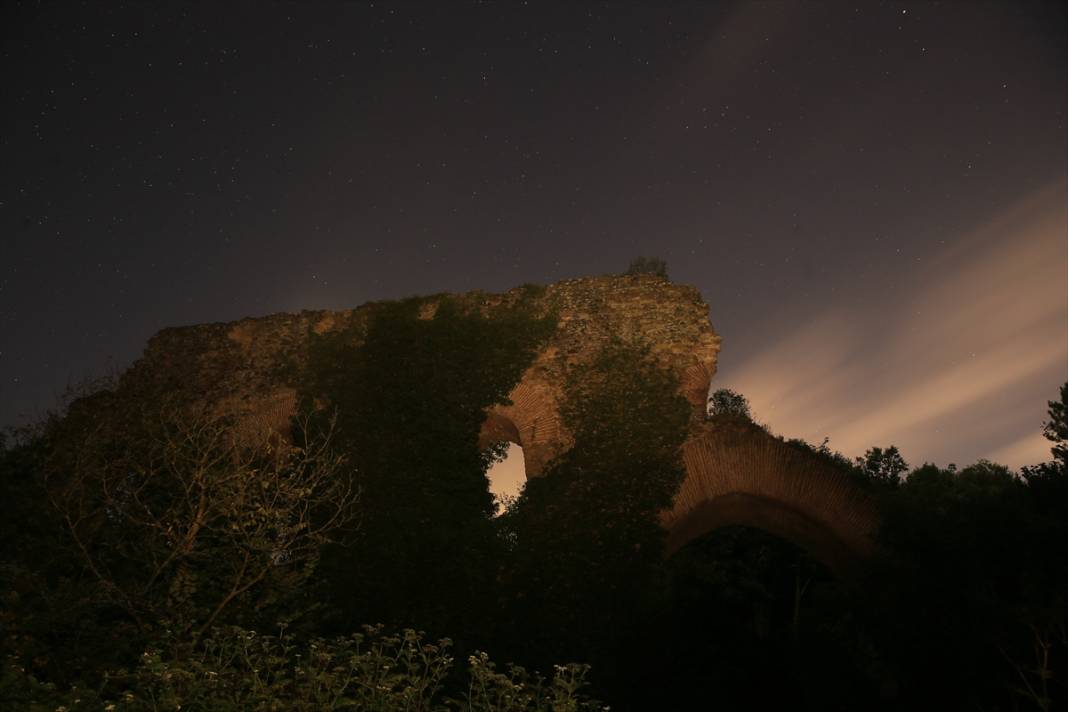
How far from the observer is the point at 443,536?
9.69 m

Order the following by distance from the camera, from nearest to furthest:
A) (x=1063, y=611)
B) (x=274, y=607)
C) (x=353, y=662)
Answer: (x=353, y=662)
(x=274, y=607)
(x=1063, y=611)

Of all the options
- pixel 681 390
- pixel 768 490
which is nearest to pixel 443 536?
pixel 681 390

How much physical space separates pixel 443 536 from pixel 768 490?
5272 mm

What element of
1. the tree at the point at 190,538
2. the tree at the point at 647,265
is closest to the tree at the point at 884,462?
the tree at the point at 647,265

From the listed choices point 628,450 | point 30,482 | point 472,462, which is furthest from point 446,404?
point 30,482

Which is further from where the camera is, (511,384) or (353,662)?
(511,384)

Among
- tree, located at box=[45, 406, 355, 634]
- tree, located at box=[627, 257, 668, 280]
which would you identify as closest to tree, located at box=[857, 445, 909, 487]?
tree, located at box=[627, 257, 668, 280]

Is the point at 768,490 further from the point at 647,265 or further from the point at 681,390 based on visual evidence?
the point at 647,265

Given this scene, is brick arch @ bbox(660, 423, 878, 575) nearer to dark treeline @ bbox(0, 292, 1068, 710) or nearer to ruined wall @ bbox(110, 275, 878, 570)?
ruined wall @ bbox(110, 275, 878, 570)

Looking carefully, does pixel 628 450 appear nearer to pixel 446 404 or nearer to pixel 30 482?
pixel 446 404

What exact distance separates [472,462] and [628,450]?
2.43 metres

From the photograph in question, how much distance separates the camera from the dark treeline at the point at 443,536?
7.18 metres

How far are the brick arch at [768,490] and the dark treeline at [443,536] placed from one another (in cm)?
34

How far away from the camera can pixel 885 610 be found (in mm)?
9680
